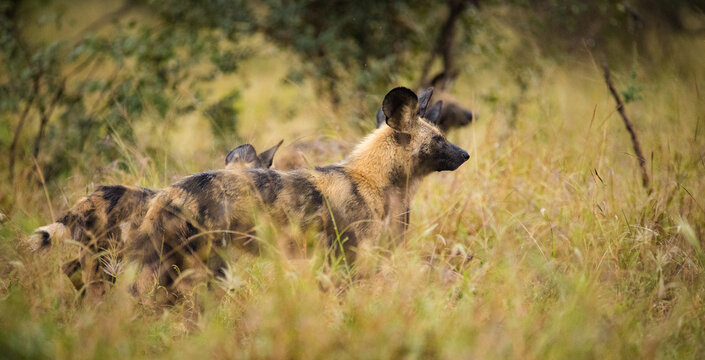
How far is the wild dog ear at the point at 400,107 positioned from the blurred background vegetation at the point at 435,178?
68 cm

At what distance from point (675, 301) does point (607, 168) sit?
1.84m

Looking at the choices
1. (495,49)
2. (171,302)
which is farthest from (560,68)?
(171,302)

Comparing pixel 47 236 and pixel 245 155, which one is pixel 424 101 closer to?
pixel 245 155

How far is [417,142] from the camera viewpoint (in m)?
3.80

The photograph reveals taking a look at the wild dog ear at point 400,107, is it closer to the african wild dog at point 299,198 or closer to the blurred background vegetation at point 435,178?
the african wild dog at point 299,198

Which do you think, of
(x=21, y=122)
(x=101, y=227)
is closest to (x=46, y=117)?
(x=21, y=122)

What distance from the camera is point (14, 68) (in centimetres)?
623

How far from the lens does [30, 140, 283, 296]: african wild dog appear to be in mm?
3119

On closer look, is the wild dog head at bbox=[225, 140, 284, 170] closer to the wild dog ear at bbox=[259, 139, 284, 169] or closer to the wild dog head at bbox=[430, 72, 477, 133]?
the wild dog ear at bbox=[259, 139, 284, 169]

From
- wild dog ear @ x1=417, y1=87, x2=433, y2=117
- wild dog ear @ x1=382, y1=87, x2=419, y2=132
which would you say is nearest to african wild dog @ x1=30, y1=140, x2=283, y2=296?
wild dog ear @ x1=382, y1=87, x2=419, y2=132

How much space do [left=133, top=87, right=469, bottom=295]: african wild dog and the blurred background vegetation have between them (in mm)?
283

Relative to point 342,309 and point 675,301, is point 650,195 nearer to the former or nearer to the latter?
point 675,301

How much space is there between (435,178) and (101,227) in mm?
3041

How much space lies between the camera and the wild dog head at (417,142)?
3.68 metres
